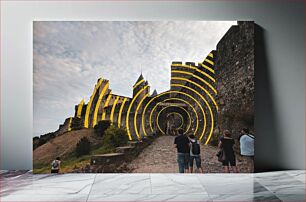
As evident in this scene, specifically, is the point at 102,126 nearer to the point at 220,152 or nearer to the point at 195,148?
the point at 195,148

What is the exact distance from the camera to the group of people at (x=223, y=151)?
12.9 feet

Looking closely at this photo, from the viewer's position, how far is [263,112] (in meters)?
4.05

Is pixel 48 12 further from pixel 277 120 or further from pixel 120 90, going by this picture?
pixel 277 120

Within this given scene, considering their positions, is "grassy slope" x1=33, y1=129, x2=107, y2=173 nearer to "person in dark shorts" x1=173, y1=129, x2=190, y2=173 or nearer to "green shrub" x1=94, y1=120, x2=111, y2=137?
"green shrub" x1=94, y1=120, x2=111, y2=137

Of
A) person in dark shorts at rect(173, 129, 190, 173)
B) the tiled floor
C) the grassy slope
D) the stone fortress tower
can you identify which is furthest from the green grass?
person in dark shorts at rect(173, 129, 190, 173)

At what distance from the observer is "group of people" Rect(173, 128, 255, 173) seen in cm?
393

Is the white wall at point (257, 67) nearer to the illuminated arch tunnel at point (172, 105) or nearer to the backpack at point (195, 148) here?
the illuminated arch tunnel at point (172, 105)

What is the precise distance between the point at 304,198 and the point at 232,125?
1.21m

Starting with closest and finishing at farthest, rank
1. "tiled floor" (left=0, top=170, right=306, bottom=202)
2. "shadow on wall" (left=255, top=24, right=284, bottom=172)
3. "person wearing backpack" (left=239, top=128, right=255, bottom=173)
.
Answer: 1. "tiled floor" (left=0, top=170, right=306, bottom=202)
2. "person wearing backpack" (left=239, top=128, right=255, bottom=173)
3. "shadow on wall" (left=255, top=24, right=284, bottom=172)

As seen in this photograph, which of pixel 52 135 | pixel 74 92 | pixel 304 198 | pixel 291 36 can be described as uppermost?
pixel 291 36

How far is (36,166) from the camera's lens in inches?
155

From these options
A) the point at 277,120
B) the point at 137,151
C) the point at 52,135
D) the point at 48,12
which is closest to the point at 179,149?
the point at 137,151

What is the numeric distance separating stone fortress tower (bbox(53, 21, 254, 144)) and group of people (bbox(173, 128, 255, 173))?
11cm

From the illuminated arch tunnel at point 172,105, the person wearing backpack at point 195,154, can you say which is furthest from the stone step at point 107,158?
the person wearing backpack at point 195,154
